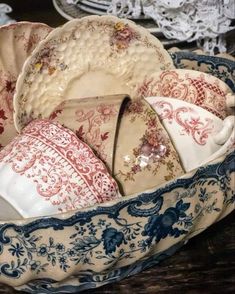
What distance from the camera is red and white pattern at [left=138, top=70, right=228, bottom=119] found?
68 centimetres

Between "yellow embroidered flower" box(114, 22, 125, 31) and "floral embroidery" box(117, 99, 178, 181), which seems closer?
"floral embroidery" box(117, 99, 178, 181)

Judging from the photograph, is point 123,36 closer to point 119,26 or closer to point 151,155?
point 119,26

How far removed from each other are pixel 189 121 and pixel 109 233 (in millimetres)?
145

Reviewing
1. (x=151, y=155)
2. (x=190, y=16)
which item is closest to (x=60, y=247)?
(x=151, y=155)

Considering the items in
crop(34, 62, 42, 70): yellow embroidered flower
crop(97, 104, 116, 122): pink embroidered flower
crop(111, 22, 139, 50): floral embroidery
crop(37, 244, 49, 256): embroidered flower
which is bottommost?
crop(37, 244, 49, 256): embroidered flower

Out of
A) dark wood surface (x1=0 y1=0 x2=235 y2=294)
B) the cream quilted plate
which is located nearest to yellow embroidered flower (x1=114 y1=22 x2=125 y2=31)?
the cream quilted plate

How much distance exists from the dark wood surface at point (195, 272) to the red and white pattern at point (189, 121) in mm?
97

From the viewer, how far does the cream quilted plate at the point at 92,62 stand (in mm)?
Answer: 714

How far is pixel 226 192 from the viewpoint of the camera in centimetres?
61

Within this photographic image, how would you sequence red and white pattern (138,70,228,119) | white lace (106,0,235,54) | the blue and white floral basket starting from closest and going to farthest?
the blue and white floral basket, red and white pattern (138,70,228,119), white lace (106,0,235,54)

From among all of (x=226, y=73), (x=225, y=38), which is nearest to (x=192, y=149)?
(x=226, y=73)

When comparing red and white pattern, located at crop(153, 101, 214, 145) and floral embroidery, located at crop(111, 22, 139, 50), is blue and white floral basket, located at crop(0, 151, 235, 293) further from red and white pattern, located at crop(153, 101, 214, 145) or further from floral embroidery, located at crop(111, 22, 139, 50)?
floral embroidery, located at crop(111, 22, 139, 50)

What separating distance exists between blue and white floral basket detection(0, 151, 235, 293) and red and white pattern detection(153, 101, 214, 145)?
45 millimetres

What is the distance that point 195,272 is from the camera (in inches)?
24.8
